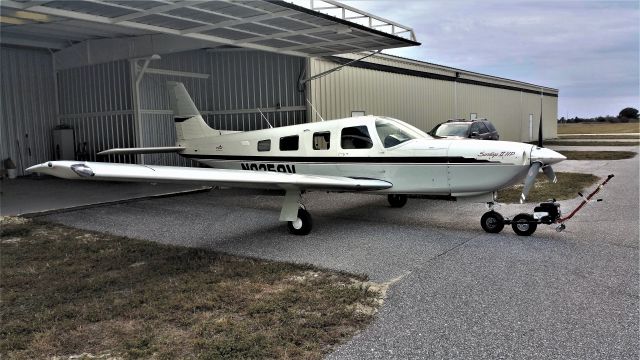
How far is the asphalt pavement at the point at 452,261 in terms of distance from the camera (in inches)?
162

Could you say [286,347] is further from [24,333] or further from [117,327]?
Answer: [24,333]

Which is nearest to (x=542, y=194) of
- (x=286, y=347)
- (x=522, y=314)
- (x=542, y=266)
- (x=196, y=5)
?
(x=542, y=266)

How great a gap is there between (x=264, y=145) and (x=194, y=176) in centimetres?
396

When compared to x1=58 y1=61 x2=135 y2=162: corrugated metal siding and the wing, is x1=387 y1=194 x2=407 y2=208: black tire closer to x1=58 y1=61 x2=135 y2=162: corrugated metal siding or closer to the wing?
the wing

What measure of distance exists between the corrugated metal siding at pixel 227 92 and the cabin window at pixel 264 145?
4440 millimetres

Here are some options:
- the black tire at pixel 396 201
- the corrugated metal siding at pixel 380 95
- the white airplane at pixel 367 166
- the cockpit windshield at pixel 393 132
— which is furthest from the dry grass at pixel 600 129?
the cockpit windshield at pixel 393 132

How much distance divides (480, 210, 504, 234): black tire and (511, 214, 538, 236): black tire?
203 millimetres

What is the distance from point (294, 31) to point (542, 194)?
24.7 ft

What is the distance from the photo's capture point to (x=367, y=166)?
9055 millimetres

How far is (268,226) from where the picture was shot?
29.9ft

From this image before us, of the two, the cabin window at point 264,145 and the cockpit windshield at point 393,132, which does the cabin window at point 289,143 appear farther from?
the cockpit windshield at point 393,132

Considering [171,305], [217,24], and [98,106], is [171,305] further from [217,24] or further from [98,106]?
[98,106]

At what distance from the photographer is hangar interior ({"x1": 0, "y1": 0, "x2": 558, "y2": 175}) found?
1018 cm

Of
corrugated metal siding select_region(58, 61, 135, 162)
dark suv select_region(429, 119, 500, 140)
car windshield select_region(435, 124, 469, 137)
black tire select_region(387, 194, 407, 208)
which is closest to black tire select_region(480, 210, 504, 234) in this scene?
black tire select_region(387, 194, 407, 208)
